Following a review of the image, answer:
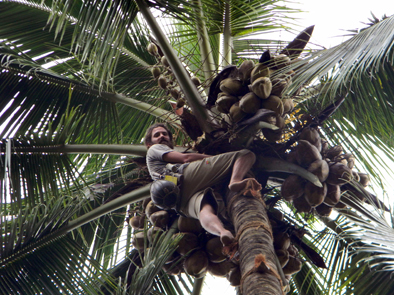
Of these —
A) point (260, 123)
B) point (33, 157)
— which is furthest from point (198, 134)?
point (33, 157)

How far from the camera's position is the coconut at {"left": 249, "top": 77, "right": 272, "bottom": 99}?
10.2ft

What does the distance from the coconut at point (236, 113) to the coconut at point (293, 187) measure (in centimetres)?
52

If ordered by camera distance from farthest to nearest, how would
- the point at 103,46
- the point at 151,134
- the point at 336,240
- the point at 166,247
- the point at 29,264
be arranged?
1. the point at 151,134
2. the point at 336,240
3. the point at 29,264
4. the point at 103,46
5. the point at 166,247

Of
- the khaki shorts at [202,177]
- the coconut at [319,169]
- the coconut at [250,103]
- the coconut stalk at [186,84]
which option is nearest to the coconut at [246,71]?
the coconut at [250,103]

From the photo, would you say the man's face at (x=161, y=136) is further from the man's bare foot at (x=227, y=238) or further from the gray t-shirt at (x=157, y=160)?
the man's bare foot at (x=227, y=238)

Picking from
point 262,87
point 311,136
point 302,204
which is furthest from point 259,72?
point 302,204

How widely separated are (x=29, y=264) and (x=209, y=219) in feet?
4.49

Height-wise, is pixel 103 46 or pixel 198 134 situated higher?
pixel 103 46

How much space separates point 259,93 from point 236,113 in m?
0.20

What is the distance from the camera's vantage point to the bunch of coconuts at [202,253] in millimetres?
3167

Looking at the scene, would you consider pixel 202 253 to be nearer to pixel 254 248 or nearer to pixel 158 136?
pixel 254 248

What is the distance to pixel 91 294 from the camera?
3.20 meters

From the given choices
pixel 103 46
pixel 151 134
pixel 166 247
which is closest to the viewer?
pixel 166 247

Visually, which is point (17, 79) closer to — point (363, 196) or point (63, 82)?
point (63, 82)
